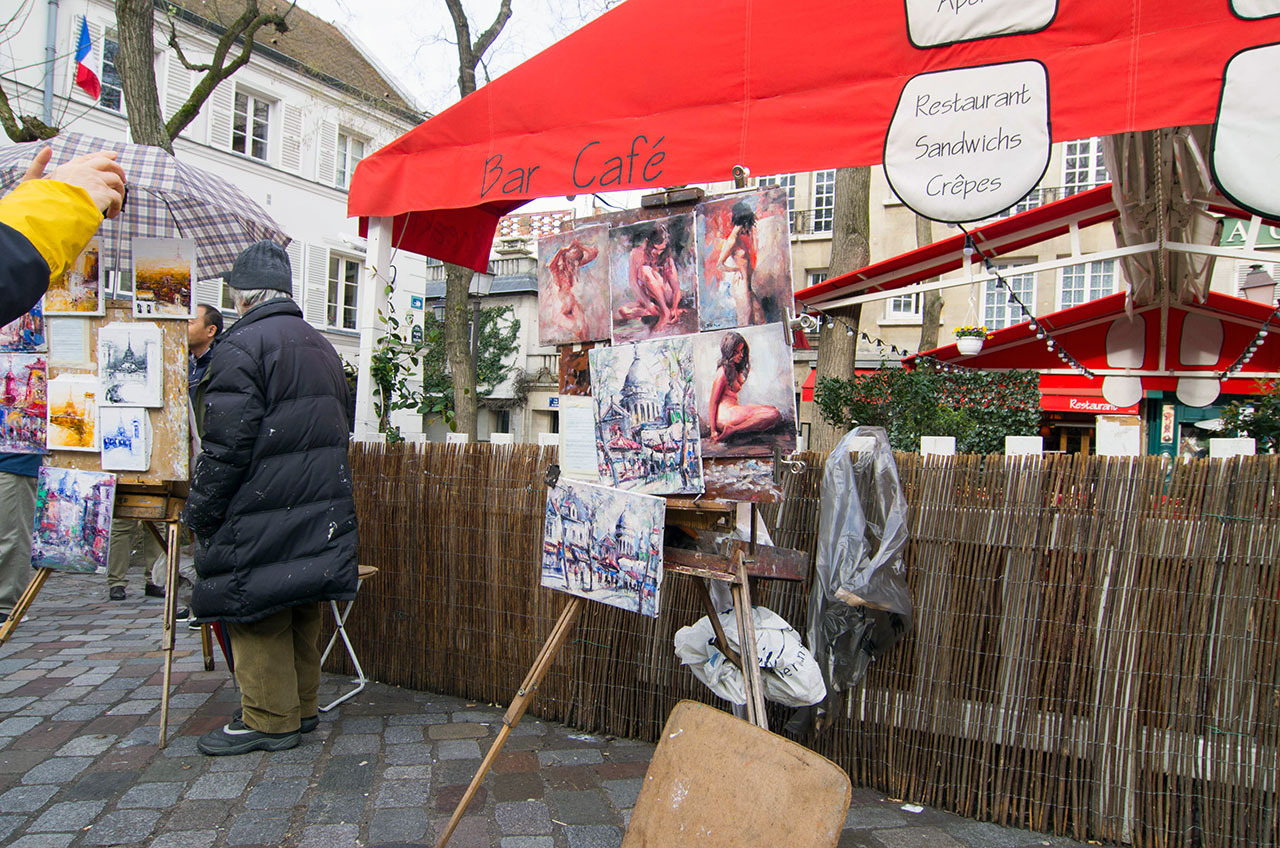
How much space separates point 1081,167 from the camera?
19719 millimetres

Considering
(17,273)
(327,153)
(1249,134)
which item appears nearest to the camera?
(17,273)

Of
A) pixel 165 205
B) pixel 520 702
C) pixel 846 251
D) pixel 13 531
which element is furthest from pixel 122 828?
pixel 846 251

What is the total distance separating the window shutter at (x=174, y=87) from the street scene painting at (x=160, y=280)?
17.4m

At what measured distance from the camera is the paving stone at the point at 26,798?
A: 2891 mm

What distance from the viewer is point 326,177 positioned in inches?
834

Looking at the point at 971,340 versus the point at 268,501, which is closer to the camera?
the point at 268,501

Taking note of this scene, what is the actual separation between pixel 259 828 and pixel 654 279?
2.35m

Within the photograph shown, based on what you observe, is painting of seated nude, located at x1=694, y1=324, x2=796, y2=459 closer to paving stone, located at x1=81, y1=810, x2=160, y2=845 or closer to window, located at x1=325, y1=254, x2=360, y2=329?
paving stone, located at x1=81, y1=810, x2=160, y2=845

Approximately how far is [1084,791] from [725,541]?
1627mm

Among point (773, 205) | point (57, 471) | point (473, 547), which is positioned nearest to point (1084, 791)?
point (773, 205)

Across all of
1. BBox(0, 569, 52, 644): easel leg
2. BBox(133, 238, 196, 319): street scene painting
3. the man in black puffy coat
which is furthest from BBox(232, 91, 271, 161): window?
the man in black puffy coat

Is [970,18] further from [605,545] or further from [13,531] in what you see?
[13,531]

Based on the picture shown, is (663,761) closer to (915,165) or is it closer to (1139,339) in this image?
(915,165)

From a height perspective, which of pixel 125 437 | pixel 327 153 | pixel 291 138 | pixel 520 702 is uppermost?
pixel 291 138
